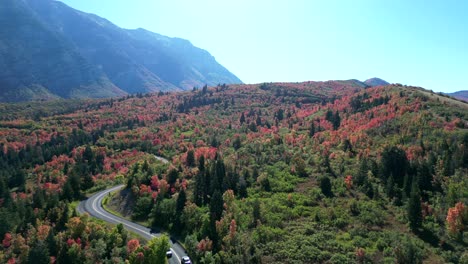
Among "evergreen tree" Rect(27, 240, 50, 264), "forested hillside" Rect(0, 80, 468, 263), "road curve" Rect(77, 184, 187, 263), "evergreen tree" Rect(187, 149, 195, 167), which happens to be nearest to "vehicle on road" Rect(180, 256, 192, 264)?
"forested hillside" Rect(0, 80, 468, 263)

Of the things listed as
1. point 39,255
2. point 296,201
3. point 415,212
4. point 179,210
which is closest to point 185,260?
point 179,210

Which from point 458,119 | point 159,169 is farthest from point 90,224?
point 458,119

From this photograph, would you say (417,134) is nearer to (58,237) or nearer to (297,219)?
(297,219)

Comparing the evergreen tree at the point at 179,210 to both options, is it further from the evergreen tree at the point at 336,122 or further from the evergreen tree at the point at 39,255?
the evergreen tree at the point at 336,122

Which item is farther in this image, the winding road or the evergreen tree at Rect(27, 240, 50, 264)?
the winding road

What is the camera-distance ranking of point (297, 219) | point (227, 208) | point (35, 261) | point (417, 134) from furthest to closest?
1. point (417, 134)
2. point (227, 208)
3. point (297, 219)
4. point (35, 261)

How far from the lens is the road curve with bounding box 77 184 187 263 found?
72312 millimetres

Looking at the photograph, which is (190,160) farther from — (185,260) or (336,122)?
(336,122)

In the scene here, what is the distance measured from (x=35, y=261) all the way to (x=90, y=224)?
15.1 meters

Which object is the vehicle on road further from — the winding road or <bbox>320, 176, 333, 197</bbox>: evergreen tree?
<bbox>320, 176, 333, 197</bbox>: evergreen tree

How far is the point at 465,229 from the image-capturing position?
201 feet

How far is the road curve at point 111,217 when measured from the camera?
72.3 meters

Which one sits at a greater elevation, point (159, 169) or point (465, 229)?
point (465, 229)

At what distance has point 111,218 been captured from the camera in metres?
94.8
